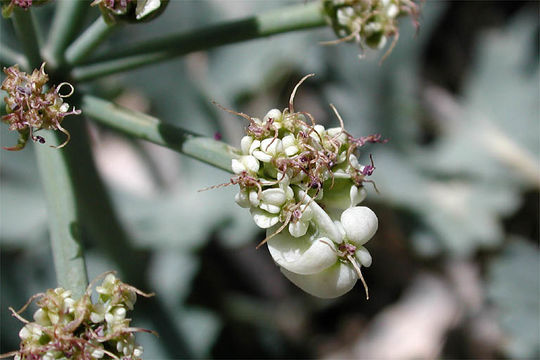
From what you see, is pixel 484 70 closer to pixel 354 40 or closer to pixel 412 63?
pixel 412 63

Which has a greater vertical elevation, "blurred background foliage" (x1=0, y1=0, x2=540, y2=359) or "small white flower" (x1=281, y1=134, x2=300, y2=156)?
"blurred background foliage" (x1=0, y1=0, x2=540, y2=359)

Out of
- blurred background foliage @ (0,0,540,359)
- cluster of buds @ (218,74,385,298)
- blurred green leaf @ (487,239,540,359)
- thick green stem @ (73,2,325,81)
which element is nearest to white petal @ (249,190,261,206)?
cluster of buds @ (218,74,385,298)

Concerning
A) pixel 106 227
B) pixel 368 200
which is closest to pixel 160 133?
pixel 106 227

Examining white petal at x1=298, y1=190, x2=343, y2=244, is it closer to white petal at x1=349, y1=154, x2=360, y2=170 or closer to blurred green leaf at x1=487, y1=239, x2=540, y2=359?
white petal at x1=349, y1=154, x2=360, y2=170

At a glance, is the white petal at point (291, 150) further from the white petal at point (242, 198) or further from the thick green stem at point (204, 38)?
the thick green stem at point (204, 38)

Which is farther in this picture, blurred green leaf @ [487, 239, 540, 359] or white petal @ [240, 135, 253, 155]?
blurred green leaf @ [487, 239, 540, 359]

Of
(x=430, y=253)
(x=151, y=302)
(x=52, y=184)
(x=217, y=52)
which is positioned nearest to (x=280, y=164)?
(x=52, y=184)
